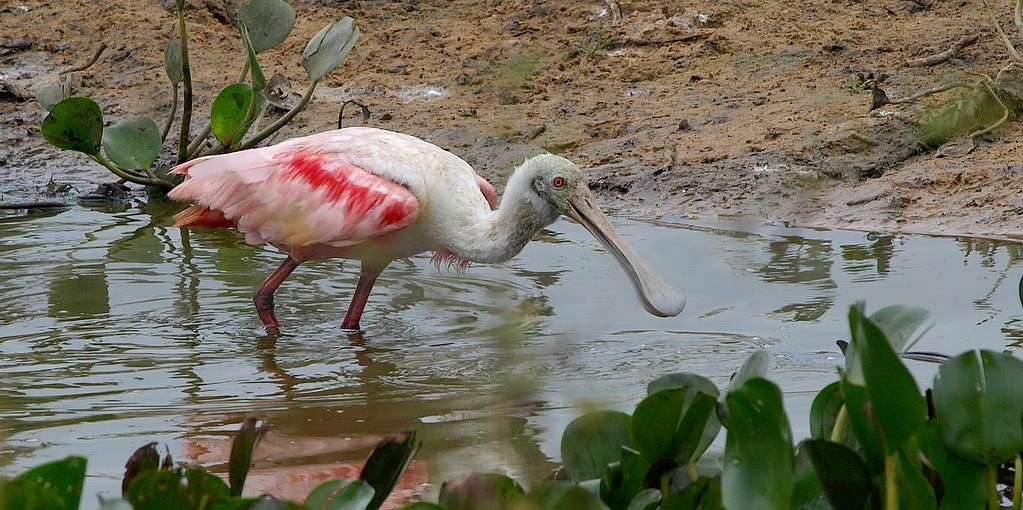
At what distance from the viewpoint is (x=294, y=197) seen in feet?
20.3

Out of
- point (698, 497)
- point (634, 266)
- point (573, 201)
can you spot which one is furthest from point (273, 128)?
point (698, 497)

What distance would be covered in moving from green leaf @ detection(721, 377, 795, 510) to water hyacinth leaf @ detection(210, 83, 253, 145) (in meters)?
4.96

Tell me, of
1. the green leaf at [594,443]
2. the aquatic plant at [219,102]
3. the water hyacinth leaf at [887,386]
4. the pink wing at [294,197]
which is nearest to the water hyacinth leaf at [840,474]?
the water hyacinth leaf at [887,386]

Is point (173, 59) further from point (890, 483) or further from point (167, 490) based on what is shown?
point (890, 483)

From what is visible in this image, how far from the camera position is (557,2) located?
33.4ft

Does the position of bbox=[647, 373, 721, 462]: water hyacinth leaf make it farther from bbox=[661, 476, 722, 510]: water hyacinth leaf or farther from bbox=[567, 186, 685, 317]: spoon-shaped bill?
bbox=[567, 186, 685, 317]: spoon-shaped bill

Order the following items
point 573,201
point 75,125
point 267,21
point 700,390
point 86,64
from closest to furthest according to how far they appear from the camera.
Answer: point 700,390, point 573,201, point 75,125, point 267,21, point 86,64

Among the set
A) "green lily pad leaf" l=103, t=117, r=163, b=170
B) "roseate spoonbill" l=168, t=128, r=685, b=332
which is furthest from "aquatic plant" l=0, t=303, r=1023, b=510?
"green lily pad leaf" l=103, t=117, r=163, b=170

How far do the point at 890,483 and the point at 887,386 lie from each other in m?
0.22

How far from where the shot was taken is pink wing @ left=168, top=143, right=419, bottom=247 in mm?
5934

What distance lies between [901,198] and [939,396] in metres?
4.89

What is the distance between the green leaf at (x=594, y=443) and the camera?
2.96 metres

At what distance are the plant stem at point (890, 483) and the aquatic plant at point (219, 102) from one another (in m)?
4.67

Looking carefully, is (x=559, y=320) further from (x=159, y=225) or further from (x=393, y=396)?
(x=159, y=225)
